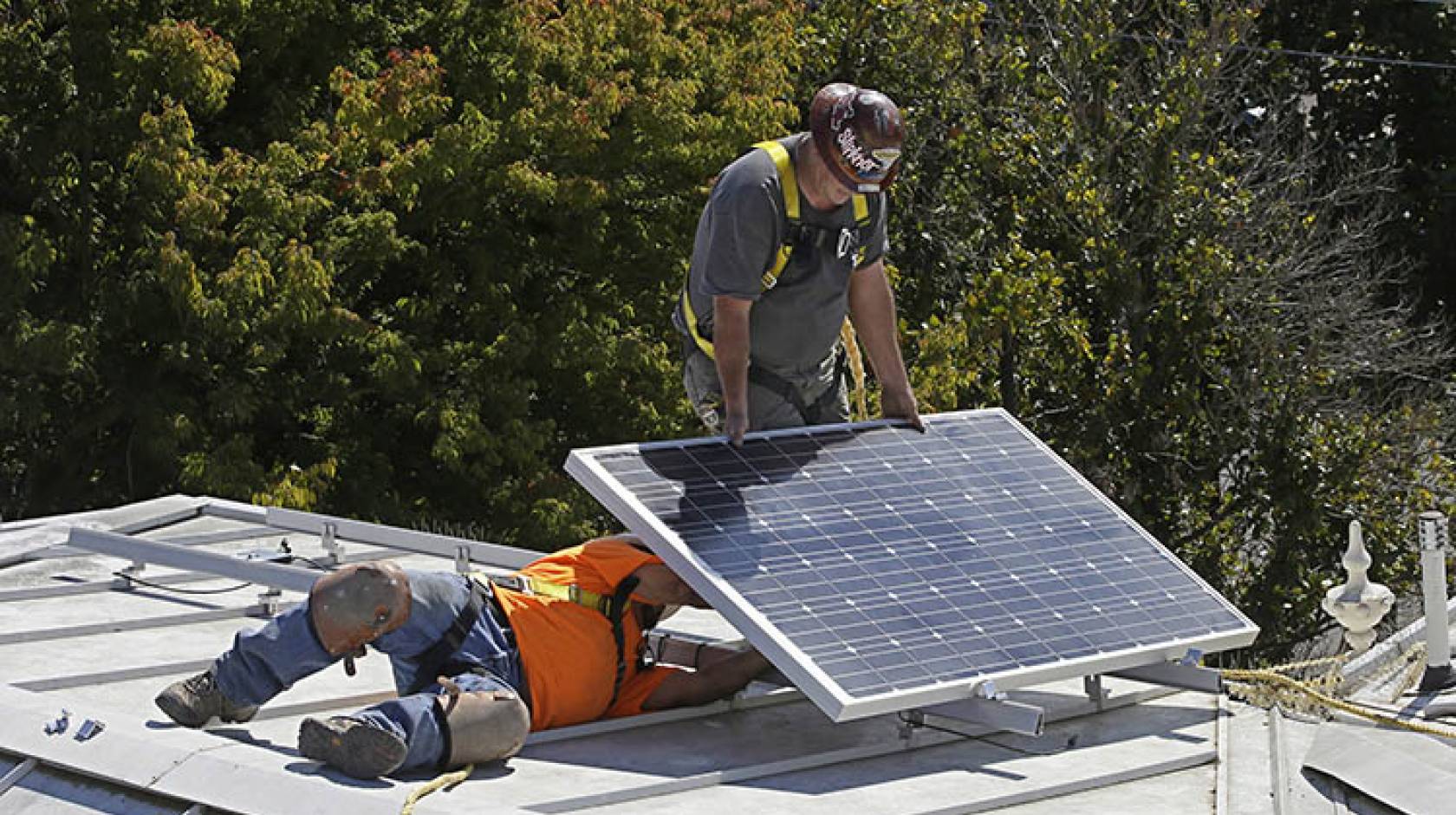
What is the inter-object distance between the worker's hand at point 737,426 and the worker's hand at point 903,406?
80 cm

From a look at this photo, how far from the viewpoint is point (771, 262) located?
24.1 feet

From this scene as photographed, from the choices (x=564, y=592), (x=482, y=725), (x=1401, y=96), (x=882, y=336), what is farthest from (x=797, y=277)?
(x=1401, y=96)

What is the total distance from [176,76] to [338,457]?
13.5ft

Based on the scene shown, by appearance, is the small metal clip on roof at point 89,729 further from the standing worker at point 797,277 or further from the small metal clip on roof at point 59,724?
the standing worker at point 797,277

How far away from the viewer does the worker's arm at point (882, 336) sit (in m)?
7.87

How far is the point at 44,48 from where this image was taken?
66.7 ft

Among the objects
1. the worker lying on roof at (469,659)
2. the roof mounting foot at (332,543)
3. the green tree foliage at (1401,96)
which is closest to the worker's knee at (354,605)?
the worker lying on roof at (469,659)

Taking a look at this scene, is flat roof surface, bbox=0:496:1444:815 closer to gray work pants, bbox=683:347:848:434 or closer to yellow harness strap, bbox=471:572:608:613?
yellow harness strap, bbox=471:572:608:613

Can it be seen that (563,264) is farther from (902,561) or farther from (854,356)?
(902,561)

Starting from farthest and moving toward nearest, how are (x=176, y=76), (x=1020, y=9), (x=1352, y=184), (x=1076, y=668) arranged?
(x=1352, y=184), (x=1020, y=9), (x=176, y=76), (x=1076, y=668)

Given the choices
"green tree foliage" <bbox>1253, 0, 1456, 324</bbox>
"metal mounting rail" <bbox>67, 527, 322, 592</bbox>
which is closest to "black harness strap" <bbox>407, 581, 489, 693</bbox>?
"metal mounting rail" <bbox>67, 527, 322, 592</bbox>

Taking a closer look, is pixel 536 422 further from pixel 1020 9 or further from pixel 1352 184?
pixel 1352 184

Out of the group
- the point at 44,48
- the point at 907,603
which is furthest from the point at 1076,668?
→ the point at 44,48

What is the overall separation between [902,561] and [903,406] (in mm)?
1089
